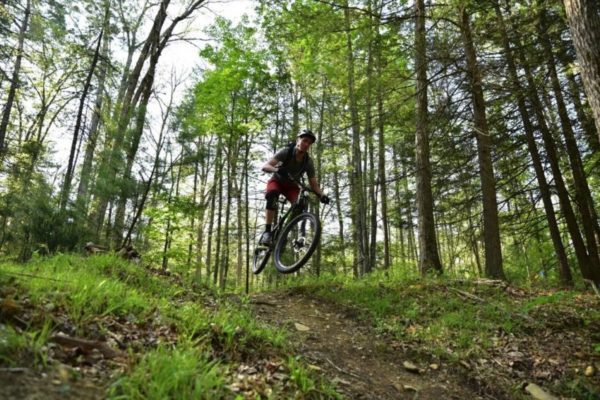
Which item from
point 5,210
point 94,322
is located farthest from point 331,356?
point 5,210

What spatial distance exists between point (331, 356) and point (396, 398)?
3.14 feet

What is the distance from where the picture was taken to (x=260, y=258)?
7527 mm

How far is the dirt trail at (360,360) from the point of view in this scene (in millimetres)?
4062

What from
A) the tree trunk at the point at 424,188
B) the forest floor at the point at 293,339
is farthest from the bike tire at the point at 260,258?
the tree trunk at the point at 424,188

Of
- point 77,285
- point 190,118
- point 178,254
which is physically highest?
point 190,118

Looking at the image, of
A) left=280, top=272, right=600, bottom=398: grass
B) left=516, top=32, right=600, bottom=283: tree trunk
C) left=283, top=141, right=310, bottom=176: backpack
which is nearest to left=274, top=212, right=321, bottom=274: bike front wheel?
left=283, top=141, right=310, bottom=176: backpack

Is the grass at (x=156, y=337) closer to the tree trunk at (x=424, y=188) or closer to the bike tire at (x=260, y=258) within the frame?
the bike tire at (x=260, y=258)

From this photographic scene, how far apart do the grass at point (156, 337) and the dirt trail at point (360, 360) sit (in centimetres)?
54

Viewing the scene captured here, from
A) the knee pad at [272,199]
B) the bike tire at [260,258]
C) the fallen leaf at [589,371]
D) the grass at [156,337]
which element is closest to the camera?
the grass at [156,337]

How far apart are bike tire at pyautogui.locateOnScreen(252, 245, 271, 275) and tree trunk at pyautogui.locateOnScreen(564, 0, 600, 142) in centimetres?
508

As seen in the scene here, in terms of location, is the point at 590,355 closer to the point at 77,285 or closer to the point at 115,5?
the point at 77,285

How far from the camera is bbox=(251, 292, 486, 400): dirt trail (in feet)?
13.3

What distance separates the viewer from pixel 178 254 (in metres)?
12.3

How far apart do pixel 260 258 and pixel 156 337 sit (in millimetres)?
4197
